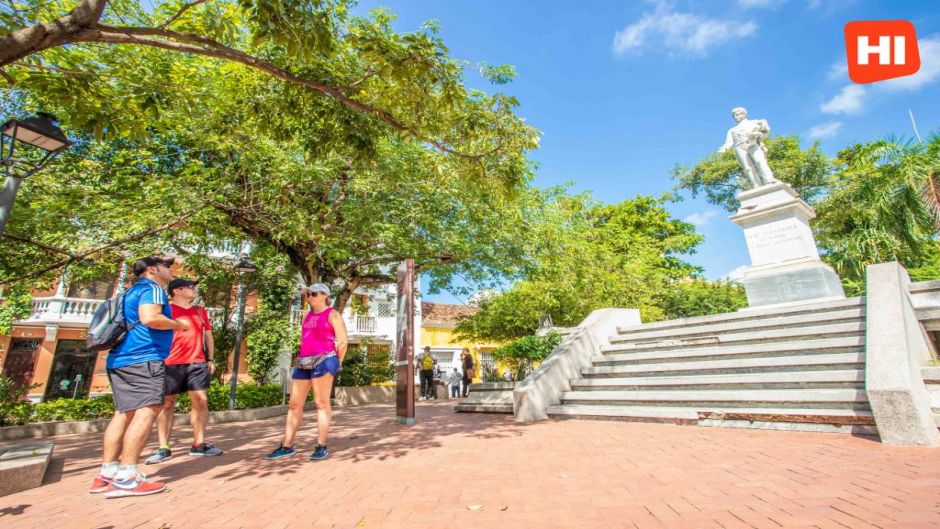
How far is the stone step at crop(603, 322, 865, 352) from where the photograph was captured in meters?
5.98

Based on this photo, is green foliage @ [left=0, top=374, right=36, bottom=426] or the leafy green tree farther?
green foliage @ [left=0, top=374, right=36, bottom=426]

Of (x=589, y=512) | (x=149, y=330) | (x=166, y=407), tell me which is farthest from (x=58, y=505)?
(x=589, y=512)

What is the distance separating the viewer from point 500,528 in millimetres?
2506

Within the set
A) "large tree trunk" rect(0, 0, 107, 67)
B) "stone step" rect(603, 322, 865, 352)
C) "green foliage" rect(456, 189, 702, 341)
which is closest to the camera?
"large tree trunk" rect(0, 0, 107, 67)

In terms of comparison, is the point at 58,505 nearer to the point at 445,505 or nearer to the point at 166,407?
the point at 166,407

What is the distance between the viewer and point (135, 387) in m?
3.57

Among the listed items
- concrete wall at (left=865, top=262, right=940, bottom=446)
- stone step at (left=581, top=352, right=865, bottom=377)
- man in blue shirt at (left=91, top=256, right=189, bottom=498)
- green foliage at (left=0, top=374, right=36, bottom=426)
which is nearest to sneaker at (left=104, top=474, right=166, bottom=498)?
man in blue shirt at (left=91, top=256, right=189, bottom=498)

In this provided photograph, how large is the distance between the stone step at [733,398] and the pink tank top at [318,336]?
15.2ft

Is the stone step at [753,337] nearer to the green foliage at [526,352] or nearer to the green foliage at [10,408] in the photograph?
the green foliage at [526,352]

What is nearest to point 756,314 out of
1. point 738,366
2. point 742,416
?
point 738,366

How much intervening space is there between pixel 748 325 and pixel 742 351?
962 millimetres

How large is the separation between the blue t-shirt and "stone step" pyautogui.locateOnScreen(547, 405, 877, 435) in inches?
228

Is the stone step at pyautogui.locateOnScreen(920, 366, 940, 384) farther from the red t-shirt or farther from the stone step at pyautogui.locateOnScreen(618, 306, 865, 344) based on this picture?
the red t-shirt

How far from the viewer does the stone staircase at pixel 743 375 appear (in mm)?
5035
